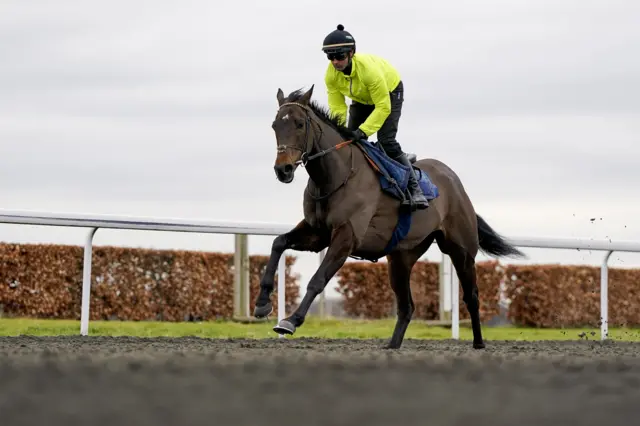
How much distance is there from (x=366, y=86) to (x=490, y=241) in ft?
7.11

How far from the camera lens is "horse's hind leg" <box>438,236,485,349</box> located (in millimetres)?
8055

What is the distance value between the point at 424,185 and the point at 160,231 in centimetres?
196

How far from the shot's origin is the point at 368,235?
7012mm

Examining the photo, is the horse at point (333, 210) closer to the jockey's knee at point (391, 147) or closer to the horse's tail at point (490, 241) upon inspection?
the jockey's knee at point (391, 147)

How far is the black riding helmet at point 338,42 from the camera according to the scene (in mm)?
6910

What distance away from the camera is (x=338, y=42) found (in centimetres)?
692

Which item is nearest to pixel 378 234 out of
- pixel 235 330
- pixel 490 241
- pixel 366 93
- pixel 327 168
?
pixel 327 168

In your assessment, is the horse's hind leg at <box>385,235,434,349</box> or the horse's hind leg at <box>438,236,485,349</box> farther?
the horse's hind leg at <box>438,236,485,349</box>

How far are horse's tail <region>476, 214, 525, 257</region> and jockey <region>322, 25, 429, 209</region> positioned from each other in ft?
4.68

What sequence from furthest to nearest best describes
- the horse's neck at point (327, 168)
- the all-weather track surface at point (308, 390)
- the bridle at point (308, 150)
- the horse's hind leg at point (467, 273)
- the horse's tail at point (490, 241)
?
the horse's tail at point (490, 241) < the horse's hind leg at point (467, 273) < the horse's neck at point (327, 168) < the bridle at point (308, 150) < the all-weather track surface at point (308, 390)

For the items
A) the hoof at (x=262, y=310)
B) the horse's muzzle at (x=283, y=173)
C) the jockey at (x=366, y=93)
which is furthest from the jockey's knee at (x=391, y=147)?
the hoof at (x=262, y=310)

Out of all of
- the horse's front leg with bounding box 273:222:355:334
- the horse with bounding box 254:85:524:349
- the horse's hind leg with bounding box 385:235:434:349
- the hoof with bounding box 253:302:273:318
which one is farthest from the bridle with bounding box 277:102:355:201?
the horse's hind leg with bounding box 385:235:434:349

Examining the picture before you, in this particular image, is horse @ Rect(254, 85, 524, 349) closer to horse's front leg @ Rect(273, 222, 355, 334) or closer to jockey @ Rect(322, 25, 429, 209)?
horse's front leg @ Rect(273, 222, 355, 334)

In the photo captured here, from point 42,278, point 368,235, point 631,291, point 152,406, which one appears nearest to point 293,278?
point 42,278
